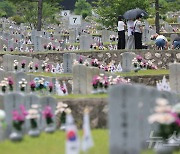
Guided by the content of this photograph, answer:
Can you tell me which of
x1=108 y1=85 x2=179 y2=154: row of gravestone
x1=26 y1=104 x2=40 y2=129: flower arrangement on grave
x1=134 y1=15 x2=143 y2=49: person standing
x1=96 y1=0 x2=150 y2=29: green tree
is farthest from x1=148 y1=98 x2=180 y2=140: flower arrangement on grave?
x1=96 y1=0 x2=150 y2=29: green tree

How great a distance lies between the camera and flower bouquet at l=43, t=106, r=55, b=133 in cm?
1216

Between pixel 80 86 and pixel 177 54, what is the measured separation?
34.9 feet

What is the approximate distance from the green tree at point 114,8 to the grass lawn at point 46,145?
3161cm

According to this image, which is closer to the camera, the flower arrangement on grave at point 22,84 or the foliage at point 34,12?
the flower arrangement on grave at point 22,84

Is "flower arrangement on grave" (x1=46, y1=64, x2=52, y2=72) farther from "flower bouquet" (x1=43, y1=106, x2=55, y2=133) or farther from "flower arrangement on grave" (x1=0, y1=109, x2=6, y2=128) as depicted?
"flower arrangement on grave" (x1=0, y1=109, x2=6, y2=128)

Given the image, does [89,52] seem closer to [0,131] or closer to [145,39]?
[145,39]

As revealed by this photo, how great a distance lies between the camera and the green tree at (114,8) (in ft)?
143

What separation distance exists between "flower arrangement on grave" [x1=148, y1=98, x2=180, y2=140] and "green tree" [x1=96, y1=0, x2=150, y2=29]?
3288cm

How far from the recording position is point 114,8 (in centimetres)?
4475

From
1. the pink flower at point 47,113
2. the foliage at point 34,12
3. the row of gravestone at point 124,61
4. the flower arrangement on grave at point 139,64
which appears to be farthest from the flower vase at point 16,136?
the foliage at point 34,12

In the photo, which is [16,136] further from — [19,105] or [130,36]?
[130,36]

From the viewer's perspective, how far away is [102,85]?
56.1 ft

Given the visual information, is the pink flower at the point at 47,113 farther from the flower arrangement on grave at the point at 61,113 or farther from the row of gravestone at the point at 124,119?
the row of gravestone at the point at 124,119

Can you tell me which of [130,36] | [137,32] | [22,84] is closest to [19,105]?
[22,84]
